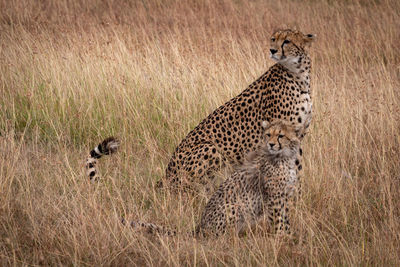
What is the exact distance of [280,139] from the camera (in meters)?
3.12

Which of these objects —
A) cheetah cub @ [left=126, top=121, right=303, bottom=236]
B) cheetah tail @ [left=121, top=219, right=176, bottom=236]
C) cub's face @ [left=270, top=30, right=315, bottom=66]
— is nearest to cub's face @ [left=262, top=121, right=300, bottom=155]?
cheetah cub @ [left=126, top=121, right=303, bottom=236]

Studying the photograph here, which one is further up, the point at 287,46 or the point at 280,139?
the point at 287,46

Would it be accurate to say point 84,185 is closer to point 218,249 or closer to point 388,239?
point 218,249

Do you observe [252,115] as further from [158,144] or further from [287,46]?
[158,144]

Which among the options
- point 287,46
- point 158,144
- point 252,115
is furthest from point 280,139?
point 158,144

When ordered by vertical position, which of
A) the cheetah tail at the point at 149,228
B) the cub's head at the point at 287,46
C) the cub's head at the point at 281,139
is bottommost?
the cheetah tail at the point at 149,228

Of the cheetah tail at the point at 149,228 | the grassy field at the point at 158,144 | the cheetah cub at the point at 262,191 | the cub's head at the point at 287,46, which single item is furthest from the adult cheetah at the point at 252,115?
the cheetah tail at the point at 149,228

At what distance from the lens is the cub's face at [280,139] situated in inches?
122

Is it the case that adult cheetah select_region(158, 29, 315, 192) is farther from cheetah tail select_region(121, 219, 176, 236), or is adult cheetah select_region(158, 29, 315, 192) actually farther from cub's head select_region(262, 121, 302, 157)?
cheetah tail select_region(121, 219, 176, 236)

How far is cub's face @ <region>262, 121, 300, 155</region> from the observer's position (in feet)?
A: 10.2

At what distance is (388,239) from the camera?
276 cm

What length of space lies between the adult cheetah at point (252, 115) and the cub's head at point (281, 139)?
1.29ft

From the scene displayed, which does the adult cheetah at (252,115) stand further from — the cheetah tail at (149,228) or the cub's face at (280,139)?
the cheetah tail at (149,228)

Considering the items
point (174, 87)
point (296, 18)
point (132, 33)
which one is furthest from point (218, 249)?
point (296, 18)
